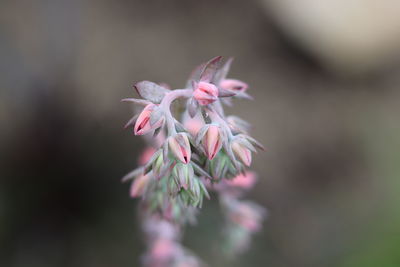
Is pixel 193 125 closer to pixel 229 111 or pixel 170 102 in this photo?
pixel 170 102

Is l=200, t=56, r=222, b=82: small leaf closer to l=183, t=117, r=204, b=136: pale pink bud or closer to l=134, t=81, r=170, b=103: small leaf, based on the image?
l=134, t=81, r=170, b=103: small leaf

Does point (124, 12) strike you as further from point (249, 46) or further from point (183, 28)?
point (249, 46)

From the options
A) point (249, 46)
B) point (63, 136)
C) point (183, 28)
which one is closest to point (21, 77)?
point (63, 136)

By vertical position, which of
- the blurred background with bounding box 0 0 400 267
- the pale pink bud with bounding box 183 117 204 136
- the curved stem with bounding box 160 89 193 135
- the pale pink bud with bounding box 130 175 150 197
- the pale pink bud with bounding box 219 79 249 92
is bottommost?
the pale pink bud with bounding box 130 175 150 197

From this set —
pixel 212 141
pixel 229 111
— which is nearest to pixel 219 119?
pixel 212 141

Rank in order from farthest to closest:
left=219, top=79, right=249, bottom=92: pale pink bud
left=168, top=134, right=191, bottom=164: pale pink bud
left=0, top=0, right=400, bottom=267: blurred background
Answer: left=0, top=0, right=400, bottom=267: blurred background < left=219, top=79, right=249, bottom=92: pale pink bud < left=168, top=134, right=191, bottom=164: pale pink bud

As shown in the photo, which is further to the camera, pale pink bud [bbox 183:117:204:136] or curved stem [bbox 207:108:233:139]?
pale pink bud [bbox 183:117:204:136]

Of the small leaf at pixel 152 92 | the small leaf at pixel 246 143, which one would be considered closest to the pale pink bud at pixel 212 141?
the small leaf at pixel 246 143

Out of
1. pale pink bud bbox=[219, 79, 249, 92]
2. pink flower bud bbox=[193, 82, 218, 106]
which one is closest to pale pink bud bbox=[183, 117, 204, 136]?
pale pink bud bbox=[219, 79, 249, 92]
